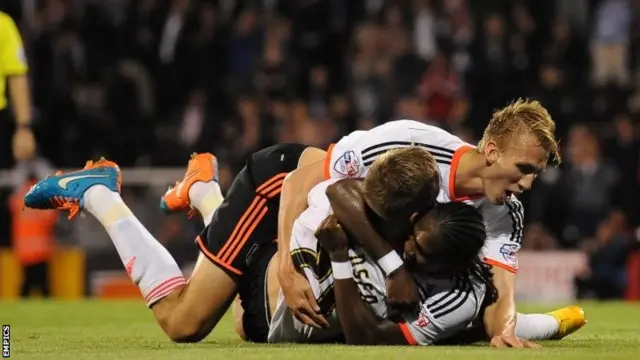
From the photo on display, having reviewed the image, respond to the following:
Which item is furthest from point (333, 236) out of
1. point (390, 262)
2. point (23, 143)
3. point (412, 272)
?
point (23, 143)

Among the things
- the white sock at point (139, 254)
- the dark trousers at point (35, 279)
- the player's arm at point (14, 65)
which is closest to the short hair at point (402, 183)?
the white sock at point (139, 254)

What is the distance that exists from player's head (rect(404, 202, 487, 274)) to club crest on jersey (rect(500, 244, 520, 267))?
0.50m

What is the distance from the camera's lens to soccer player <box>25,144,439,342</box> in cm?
677

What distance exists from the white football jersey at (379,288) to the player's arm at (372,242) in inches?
5.7

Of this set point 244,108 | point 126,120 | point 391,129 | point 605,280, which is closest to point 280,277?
point 391,129

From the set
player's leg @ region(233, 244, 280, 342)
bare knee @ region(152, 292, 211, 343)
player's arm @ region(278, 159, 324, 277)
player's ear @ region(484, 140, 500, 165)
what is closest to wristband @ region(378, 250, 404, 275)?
player's arm @ region(278, 159, 324, 277)

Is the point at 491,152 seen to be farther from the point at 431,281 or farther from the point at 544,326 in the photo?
the point at 544,326

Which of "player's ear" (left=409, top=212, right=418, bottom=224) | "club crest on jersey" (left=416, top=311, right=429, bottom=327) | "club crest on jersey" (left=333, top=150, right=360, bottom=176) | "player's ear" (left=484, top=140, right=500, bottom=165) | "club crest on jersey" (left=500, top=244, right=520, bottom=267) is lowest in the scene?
"club crest on jersey" (left=416, top=311, right=429, bottom=327)

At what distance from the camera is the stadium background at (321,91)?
14133mm

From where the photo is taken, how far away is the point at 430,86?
1535 cm

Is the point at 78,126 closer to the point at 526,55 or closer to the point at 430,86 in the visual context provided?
the point at 430,86

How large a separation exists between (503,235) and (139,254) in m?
A: 1.86

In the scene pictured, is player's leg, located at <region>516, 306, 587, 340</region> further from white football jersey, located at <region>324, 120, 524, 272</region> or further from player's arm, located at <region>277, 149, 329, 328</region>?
player's arm, located at <region>277, 149, 329, 328</region>

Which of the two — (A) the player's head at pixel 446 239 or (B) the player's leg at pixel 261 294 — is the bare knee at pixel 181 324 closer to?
(B) the player's leg at pixel 261 294
